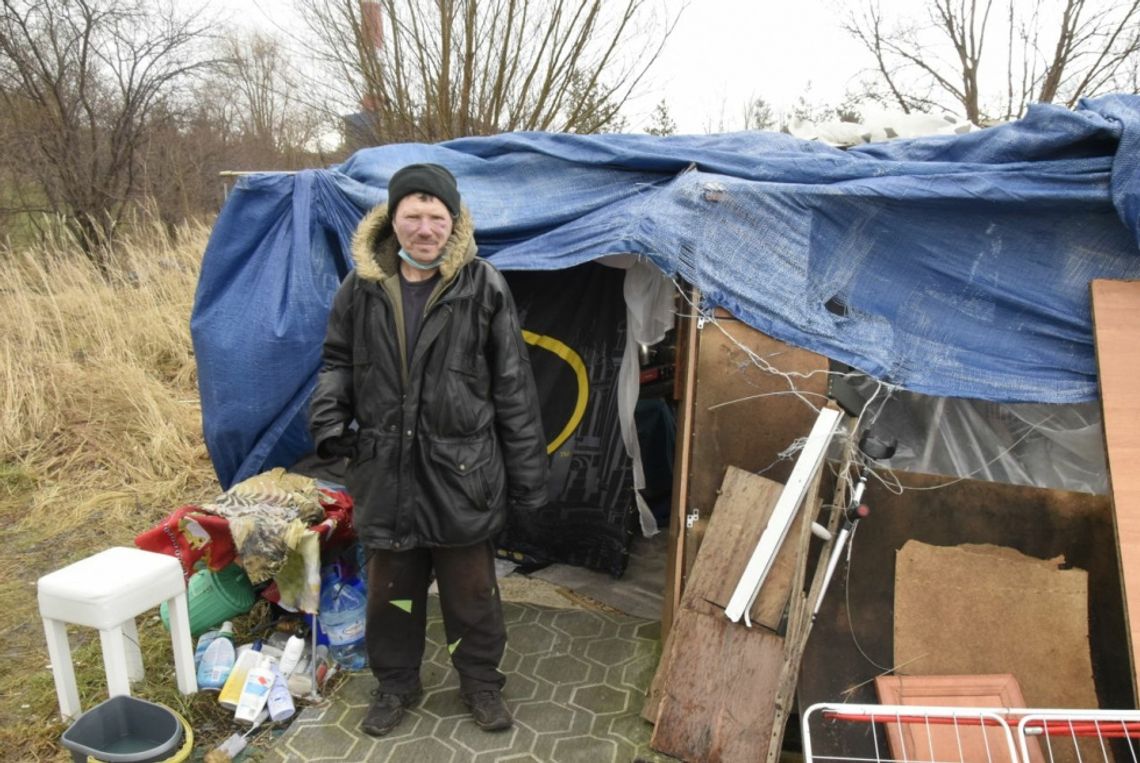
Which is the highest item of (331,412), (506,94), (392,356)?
(506,94)

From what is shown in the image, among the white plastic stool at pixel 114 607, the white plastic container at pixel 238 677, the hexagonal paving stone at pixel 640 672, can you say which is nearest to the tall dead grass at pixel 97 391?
the white plastic stool at pixel 114 607

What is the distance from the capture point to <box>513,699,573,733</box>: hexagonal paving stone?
3143mm

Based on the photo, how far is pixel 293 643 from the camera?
3389 mm

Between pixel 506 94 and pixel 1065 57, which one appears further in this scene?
pixel 1065 57

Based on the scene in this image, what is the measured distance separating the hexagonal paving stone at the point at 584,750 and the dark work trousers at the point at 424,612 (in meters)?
0.38

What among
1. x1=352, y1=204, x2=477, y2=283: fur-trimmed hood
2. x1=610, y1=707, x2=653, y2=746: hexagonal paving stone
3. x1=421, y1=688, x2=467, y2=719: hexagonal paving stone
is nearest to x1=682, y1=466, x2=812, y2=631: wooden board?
x1=610, y1=707, x2=653, y2=746: hexagonal paving stone

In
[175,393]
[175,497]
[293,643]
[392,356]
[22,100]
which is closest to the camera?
[392,356]

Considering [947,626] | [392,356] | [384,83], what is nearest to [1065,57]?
[384,83]

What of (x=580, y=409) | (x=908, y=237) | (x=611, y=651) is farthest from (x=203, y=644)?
(x=908, y=237)

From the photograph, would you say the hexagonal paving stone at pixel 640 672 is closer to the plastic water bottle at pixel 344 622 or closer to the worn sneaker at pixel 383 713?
the worn sneaker at pixel 383 713

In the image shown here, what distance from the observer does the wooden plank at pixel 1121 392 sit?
9.37 feet

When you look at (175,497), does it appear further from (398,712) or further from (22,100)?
(22,100)

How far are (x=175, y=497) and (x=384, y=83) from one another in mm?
6240

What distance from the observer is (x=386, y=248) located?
9.35 ft
